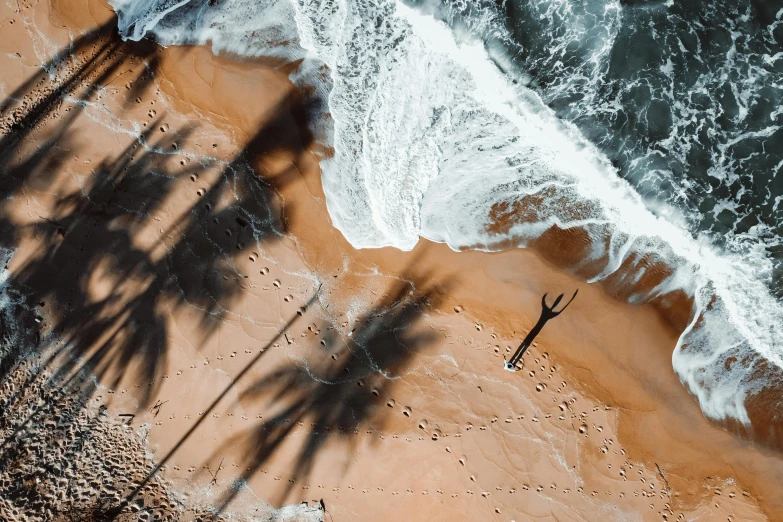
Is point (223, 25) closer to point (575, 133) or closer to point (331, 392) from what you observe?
point (575, 133)

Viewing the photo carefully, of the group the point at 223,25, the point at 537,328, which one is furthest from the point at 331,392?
the point at 223,25

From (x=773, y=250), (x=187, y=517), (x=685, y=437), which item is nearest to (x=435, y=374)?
(x=685, y=437)

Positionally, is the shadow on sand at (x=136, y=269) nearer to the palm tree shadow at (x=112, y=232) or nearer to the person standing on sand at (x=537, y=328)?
the palm tree shadow at (x=112, y=232)

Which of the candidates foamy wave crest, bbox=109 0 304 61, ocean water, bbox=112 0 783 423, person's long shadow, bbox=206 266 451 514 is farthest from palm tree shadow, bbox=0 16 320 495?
person's long shadow, bbox=206 266 451 514

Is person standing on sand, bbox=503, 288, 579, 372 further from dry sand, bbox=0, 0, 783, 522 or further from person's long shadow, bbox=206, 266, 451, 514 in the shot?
person's long shadow, bbox=206, 266, 451, 514

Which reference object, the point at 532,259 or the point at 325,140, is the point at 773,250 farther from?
the point at 325,140

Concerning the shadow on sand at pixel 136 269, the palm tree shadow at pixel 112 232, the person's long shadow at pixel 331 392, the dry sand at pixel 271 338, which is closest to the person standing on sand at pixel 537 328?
the dry sand at pixel 271 338
